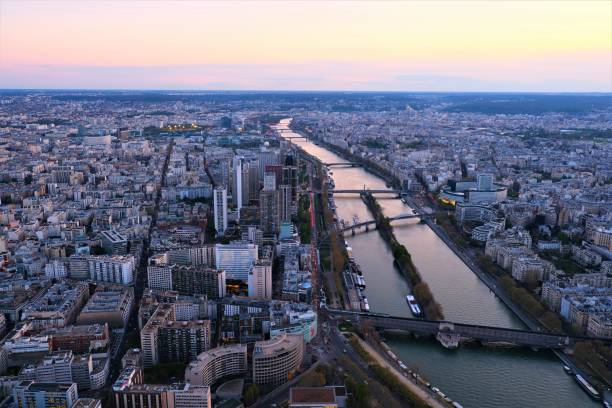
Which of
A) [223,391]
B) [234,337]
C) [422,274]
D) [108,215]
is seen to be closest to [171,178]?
[108,215]

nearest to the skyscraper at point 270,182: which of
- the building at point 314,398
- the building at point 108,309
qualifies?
the building at point 108,309

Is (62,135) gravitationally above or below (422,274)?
above

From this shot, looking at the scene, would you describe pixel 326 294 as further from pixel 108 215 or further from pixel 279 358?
pixel 108 215

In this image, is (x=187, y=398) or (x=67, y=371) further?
(x=67, y=371)

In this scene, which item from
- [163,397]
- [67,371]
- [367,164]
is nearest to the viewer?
[163,397]

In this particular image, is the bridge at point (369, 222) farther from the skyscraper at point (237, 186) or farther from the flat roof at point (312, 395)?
the flat roof at point (312, 395)

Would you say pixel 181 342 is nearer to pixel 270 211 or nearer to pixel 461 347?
pixel 461 347

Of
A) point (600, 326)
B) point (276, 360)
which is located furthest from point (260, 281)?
point (600, 326)

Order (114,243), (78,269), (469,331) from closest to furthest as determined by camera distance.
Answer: (469,331) < (78,269) < (114,243)
